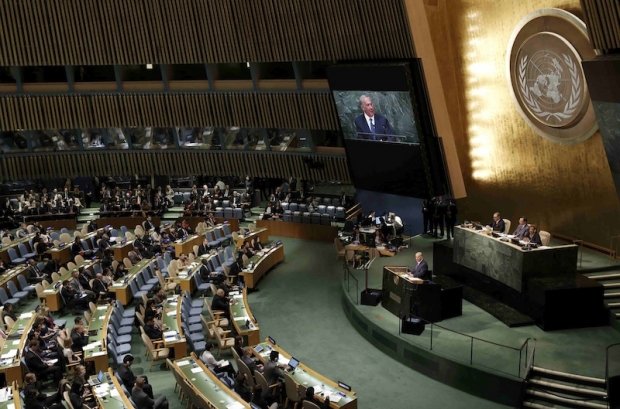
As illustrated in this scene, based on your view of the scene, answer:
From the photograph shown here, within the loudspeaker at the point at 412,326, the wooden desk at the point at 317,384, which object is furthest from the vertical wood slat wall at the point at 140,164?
the wooden desk at the point at 317,384

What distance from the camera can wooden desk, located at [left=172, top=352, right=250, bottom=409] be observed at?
399 inches

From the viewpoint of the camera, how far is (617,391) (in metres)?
10.3

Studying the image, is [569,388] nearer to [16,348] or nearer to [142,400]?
[142,400]

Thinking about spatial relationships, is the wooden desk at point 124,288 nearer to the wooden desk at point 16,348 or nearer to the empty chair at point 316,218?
the wooden desk at point 16,348

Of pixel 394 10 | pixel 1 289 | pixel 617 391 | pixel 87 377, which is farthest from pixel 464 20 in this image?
pixel 1 289

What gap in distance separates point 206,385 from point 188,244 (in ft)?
30.3

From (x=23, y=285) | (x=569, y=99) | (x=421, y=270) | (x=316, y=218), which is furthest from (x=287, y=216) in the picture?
(x=569, y=99)

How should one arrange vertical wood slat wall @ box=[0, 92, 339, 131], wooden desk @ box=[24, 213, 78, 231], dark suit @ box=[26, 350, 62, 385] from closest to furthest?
dark suit @ box=[26, 350, 62, 385] → vertical wood slat wall @ box=[0, 92, 339, 131] → wooden desk @ box=[24, 213, 78, 231]

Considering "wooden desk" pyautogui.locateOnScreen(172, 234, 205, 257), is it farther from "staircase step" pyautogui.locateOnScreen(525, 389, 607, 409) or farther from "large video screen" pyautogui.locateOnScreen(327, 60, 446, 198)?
"staircase step" pyautogui.locateOnScreen(525, 389, 607, 409)

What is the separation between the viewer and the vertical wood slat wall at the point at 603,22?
10.5 meters

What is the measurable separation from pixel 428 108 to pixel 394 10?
2.42 metres

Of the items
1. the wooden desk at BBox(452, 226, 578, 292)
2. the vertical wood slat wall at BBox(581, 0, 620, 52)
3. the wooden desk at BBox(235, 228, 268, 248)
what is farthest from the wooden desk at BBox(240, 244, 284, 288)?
the vertical wood slat wall at BBox(581, 0, 620, 52)

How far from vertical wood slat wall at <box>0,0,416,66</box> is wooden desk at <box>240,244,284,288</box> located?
17.6 ft

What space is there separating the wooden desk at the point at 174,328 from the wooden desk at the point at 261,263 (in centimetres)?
250
